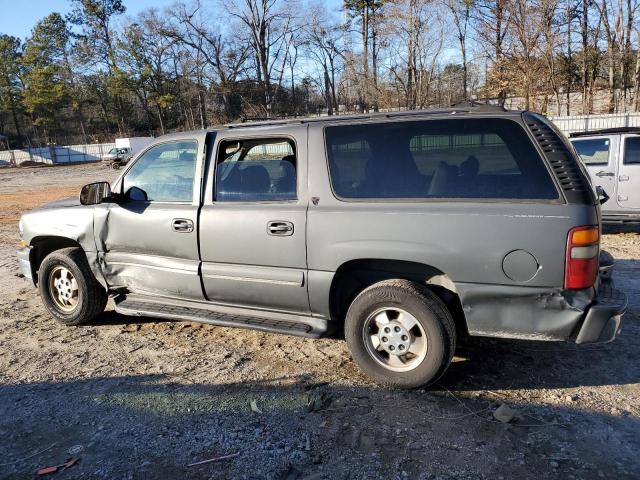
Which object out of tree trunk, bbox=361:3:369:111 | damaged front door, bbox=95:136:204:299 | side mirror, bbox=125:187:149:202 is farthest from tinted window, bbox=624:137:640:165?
tree trunk, bbox=361:3:369:111

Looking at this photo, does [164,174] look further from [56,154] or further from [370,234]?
[56,154]

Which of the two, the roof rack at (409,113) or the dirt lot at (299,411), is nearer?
the dirt lot at (299,411)

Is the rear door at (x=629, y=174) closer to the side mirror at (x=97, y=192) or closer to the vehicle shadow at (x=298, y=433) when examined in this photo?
the vehicle shadow at (x=298, y=433)

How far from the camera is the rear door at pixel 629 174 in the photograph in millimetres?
8062

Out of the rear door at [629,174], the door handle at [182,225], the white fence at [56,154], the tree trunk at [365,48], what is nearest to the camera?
the door handle at [182,225]

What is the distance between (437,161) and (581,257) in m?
1.12

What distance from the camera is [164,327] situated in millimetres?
5129

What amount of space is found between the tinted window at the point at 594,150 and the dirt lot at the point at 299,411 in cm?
460

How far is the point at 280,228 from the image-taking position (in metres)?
3.85

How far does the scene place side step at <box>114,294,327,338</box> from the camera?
12.9ft

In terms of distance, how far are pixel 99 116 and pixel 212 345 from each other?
77.6 meters

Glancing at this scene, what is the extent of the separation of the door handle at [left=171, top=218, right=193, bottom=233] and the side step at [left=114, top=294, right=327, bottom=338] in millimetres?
660

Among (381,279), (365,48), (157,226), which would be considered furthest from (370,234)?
(365,48)

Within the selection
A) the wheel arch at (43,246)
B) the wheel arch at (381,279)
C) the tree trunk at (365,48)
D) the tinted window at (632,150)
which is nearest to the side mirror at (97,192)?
the wheel arch at (43,246)
